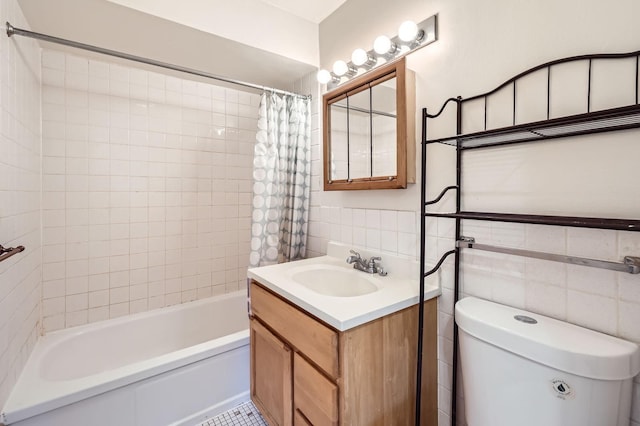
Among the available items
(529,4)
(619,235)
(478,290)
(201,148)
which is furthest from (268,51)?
(619,235)

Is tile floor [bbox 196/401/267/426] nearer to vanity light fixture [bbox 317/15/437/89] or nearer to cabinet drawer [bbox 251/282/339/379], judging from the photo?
cabinet drawer [bbox 251/282/339/379]

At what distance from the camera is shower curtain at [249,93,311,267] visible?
1918 mm

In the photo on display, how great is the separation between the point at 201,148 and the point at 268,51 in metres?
0.93

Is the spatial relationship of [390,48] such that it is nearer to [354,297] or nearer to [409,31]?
[409,31]

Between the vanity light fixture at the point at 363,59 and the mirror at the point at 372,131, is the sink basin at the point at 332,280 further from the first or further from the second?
the vanity light fixture at the point at 363,59

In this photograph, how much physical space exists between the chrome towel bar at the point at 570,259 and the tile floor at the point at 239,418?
1418 mm

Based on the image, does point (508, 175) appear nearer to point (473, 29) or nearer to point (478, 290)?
point (478, 290)

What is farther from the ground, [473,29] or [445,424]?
[473,29]

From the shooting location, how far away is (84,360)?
70.5 inches

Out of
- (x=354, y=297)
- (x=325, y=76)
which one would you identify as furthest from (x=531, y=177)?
(x=325, y=76)

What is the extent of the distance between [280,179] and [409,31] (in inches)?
45.2

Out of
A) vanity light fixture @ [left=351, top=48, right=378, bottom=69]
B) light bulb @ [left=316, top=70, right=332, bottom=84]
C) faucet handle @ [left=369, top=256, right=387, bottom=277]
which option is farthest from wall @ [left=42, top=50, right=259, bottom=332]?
faucet handle @ [left=369, top=256, right=387, bottom=277]

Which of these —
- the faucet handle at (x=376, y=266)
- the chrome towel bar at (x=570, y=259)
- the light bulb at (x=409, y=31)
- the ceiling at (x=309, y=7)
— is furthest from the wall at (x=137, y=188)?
the chrome towel bar at (x=570, y=259)

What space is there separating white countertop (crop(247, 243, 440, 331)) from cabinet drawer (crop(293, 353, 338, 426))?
23 centimetres
